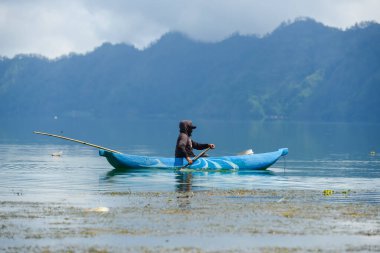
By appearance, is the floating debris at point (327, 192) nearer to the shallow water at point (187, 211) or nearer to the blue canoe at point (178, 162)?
the shallow water at point (187, 211)

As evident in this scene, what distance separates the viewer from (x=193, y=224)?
18.9 meters

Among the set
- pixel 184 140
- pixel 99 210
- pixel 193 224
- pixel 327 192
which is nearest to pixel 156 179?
pixel 184 140

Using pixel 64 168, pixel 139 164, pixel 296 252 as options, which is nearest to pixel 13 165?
pixel 64 168

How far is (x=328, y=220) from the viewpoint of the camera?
19734 millimetres

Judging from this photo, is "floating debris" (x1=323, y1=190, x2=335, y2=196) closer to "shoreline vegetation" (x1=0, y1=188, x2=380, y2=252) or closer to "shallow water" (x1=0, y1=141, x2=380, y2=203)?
"shallow water" (x1=0, y1=141, x2=380, y2=203)

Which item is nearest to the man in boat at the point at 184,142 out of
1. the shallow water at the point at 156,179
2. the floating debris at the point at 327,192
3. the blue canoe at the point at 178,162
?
the blue canoe at the point at 178,162

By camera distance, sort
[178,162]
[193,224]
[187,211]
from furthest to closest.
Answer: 1. [178,162]
2. [187,211]
3. [193,224]

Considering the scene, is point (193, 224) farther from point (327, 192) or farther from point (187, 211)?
point (327, 192)

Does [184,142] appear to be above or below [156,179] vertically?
above

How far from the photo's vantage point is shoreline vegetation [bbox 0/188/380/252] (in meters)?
16.3

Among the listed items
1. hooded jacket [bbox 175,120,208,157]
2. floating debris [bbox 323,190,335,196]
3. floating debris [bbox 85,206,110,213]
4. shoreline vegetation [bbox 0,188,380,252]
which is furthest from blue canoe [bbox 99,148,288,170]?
floating debris [bbox 85,206,110,213]

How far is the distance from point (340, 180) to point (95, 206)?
1451 cm

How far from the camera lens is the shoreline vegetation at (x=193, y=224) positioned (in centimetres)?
1630

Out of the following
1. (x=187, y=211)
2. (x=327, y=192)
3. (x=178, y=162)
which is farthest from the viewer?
(x=178, y=162)
